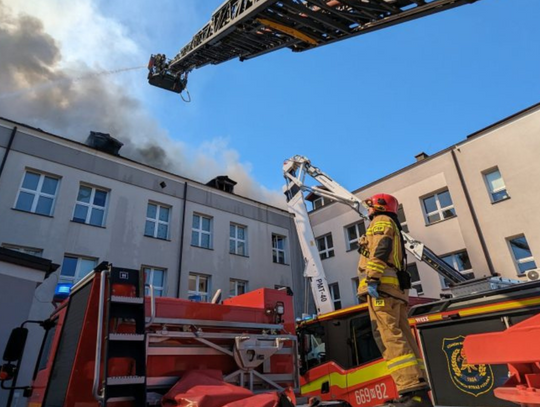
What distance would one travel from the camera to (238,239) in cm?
1811

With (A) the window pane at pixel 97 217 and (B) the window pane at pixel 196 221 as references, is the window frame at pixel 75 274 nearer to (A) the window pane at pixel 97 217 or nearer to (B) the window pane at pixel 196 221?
(A) the window pane at pixel 97 217

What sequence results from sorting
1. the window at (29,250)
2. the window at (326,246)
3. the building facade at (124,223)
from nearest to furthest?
the window at (29,250)
the building facade at (124,223)
the window at (326,246)

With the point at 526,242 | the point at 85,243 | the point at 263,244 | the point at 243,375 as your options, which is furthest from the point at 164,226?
the point at 526,242

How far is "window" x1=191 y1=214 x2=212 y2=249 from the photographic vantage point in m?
16.5

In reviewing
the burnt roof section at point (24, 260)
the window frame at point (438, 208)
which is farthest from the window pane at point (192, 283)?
the window frame at point (438, 208)

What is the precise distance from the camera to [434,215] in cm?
1570

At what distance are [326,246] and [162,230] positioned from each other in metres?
8.70

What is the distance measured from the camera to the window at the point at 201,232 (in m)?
16.5

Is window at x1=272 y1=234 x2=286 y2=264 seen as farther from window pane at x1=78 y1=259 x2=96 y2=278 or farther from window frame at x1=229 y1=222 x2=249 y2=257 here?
window pane at x1=78 y1=259 x2=96 y2=278

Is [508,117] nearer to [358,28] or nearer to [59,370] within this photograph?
[358,28]

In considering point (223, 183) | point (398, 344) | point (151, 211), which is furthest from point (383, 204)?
point (223, 183)

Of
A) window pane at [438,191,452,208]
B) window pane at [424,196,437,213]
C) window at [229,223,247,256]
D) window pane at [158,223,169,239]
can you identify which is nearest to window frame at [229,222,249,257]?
window at [229,223,247,256]

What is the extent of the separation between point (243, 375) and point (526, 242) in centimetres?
1246

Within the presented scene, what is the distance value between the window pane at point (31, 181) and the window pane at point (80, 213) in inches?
58.2
